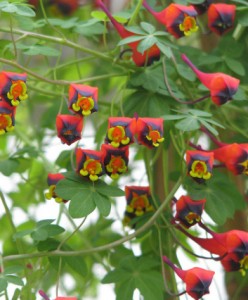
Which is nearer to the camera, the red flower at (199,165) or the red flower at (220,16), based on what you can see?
the red flower at (199,165)

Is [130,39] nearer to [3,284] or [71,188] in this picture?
[71,188]

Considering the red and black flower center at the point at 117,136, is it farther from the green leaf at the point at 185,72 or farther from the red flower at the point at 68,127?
the green leaf at the point at 185,72

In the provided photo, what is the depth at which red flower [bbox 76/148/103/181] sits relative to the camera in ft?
2.45

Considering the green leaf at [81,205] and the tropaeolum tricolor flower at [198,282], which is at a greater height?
the green leaf at [81,205]

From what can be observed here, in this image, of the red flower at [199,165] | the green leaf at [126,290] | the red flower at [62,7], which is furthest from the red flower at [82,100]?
the red flower at [62,7]

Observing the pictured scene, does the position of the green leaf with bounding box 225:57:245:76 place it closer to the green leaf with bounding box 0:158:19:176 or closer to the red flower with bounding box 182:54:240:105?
the red flower with bounding box 182:54:240:105

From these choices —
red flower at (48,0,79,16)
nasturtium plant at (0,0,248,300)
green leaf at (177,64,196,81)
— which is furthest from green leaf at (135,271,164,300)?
red flower at (48,0,79,16)

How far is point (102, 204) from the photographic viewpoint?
29.5 inches

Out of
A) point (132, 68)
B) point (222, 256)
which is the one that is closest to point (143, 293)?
point (222, 256)

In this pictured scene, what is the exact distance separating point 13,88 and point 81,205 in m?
0.13

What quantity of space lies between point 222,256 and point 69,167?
0.73ft

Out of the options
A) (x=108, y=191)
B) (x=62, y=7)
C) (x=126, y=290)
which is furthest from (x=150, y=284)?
(x=62, y=7)

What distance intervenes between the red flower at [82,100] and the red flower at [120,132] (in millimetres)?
24

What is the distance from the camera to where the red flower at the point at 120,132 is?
28.7 inches
